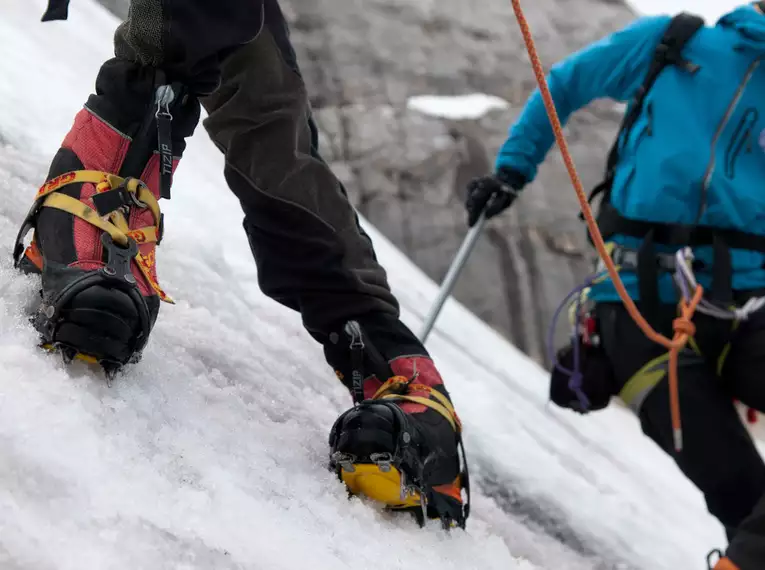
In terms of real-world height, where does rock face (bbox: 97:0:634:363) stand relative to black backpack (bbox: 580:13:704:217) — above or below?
below

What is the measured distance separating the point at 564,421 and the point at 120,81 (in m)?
2.51

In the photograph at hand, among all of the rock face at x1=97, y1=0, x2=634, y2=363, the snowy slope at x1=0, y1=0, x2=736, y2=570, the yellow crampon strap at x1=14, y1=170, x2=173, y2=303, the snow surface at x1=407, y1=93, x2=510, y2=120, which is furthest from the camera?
the snow surface at x1=407, y1=93, x2=510, y2=120

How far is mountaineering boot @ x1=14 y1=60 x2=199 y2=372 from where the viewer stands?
81 cm

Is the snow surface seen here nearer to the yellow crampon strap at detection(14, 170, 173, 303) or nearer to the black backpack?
the black backpack

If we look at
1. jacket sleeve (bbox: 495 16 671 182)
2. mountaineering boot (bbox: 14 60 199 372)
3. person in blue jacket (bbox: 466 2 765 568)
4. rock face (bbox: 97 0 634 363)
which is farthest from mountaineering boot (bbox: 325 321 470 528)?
rock face (bbox: 97 0 634 363)

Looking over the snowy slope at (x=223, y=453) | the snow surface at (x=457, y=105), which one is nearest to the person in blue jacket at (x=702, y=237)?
the snowy slope at (x=223, y=453)

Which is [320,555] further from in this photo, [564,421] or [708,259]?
[564,421]

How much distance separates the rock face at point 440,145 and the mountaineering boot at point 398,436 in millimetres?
6173

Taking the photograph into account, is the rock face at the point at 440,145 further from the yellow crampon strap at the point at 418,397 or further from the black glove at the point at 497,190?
the yellow crampon strap at the point at 418,397

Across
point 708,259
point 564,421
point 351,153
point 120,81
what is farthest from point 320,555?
point 351,153

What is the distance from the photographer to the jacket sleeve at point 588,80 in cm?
185

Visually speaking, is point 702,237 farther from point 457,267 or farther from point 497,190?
point 457,267

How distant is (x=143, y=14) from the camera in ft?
3.02

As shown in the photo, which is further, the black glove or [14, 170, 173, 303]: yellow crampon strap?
the black glove
